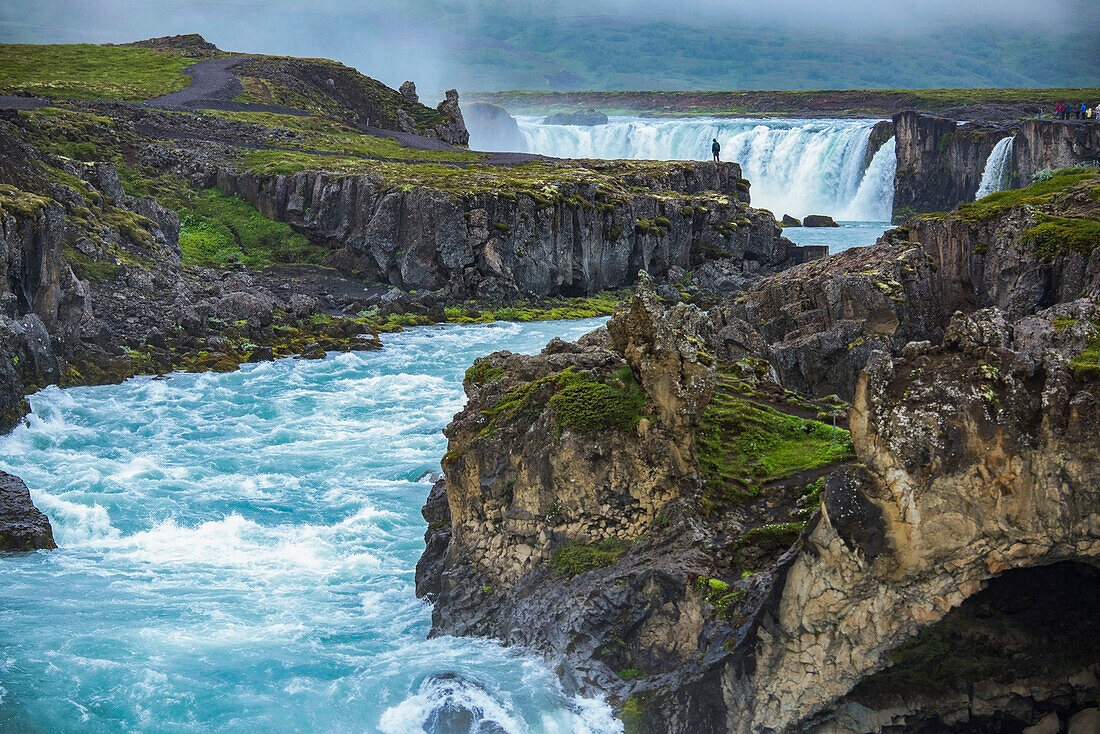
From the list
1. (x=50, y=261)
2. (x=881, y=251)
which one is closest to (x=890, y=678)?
(x=881, y=251)

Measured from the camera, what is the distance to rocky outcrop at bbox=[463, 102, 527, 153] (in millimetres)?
129500

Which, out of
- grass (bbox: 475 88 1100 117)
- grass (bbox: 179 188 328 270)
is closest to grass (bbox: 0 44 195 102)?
grass (bbox: 179 188 328 270)

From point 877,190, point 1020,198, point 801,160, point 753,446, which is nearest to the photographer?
point 753,446

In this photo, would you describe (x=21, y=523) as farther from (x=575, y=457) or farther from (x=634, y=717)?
(x=634, y=717)

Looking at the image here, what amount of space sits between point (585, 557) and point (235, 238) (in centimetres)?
5218

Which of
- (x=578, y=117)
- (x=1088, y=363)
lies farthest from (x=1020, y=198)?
(x=578, y=117)

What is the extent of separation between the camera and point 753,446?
62.3 feet

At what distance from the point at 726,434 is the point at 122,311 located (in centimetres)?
3389

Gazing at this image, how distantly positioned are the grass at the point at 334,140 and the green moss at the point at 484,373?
5925cm

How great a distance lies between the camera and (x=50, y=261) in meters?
40.3

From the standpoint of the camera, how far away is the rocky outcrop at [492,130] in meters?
130

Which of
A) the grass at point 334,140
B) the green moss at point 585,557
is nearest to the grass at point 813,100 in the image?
the grass at point 334,140

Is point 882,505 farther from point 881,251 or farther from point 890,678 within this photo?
point 881,251

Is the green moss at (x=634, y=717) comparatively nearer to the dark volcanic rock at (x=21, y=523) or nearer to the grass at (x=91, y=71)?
the dark volcanic rock at (x=21, y=523)
